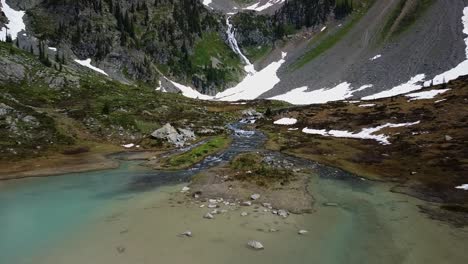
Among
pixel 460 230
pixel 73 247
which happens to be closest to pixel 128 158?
pixel 73 247

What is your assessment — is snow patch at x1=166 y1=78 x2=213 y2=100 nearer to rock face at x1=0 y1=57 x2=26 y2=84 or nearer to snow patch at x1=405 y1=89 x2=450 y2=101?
rock face at x1=0 y1=57 x2=26 y2=84

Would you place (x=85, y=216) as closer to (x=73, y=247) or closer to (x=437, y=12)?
(x=73, y=247)

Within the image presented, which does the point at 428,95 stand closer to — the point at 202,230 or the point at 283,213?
the point at 283,213

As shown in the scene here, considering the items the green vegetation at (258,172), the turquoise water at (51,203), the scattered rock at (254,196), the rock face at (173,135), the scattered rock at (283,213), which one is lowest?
the turquoise water at (51,203)

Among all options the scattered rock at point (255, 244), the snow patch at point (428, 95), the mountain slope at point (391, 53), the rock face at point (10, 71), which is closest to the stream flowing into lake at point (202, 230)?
the scattered rock at point (255, 244)

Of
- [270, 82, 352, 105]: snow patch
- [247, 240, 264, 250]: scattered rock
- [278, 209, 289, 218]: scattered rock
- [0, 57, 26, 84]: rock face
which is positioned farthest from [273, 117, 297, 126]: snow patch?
[247, 240, 264, 250]: scattered rock

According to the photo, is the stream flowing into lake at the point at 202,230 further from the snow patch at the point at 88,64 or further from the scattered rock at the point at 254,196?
the snow patch at the point at 88,64
